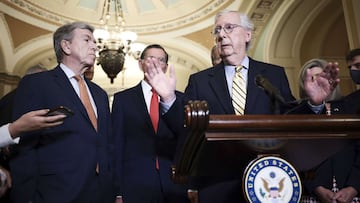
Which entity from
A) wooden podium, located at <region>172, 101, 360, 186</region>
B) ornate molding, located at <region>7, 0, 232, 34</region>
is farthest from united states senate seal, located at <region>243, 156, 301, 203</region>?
ornate molding, located at <region>7, 0, 232, 34</region>

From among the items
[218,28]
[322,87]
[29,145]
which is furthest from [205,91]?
[29,145]

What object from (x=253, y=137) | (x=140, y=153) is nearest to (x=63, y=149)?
(x=140, y=153)

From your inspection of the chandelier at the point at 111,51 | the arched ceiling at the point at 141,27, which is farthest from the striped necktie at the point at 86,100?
the arched ceiling at the point at 141,27

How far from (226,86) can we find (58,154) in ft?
2.45

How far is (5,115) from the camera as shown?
1.91m

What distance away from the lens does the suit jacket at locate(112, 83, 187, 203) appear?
1.97 meters

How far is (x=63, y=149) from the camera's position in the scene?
161cm

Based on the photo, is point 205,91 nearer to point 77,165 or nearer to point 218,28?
point 218,28

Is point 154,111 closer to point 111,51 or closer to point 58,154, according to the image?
point 58,154

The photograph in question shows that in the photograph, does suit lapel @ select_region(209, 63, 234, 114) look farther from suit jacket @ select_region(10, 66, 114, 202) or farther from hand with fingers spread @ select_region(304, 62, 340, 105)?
suit jacket @ select_region(10, 66, 114, 202)

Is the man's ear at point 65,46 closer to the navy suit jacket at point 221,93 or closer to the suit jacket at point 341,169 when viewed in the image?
the navy suit jacket at point 221,93

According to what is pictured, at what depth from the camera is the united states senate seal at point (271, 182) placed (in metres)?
0.88

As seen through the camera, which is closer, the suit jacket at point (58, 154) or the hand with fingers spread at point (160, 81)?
the hand with fingers spread at point (160, 81)

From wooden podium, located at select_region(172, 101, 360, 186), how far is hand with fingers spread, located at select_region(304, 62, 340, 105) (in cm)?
19
